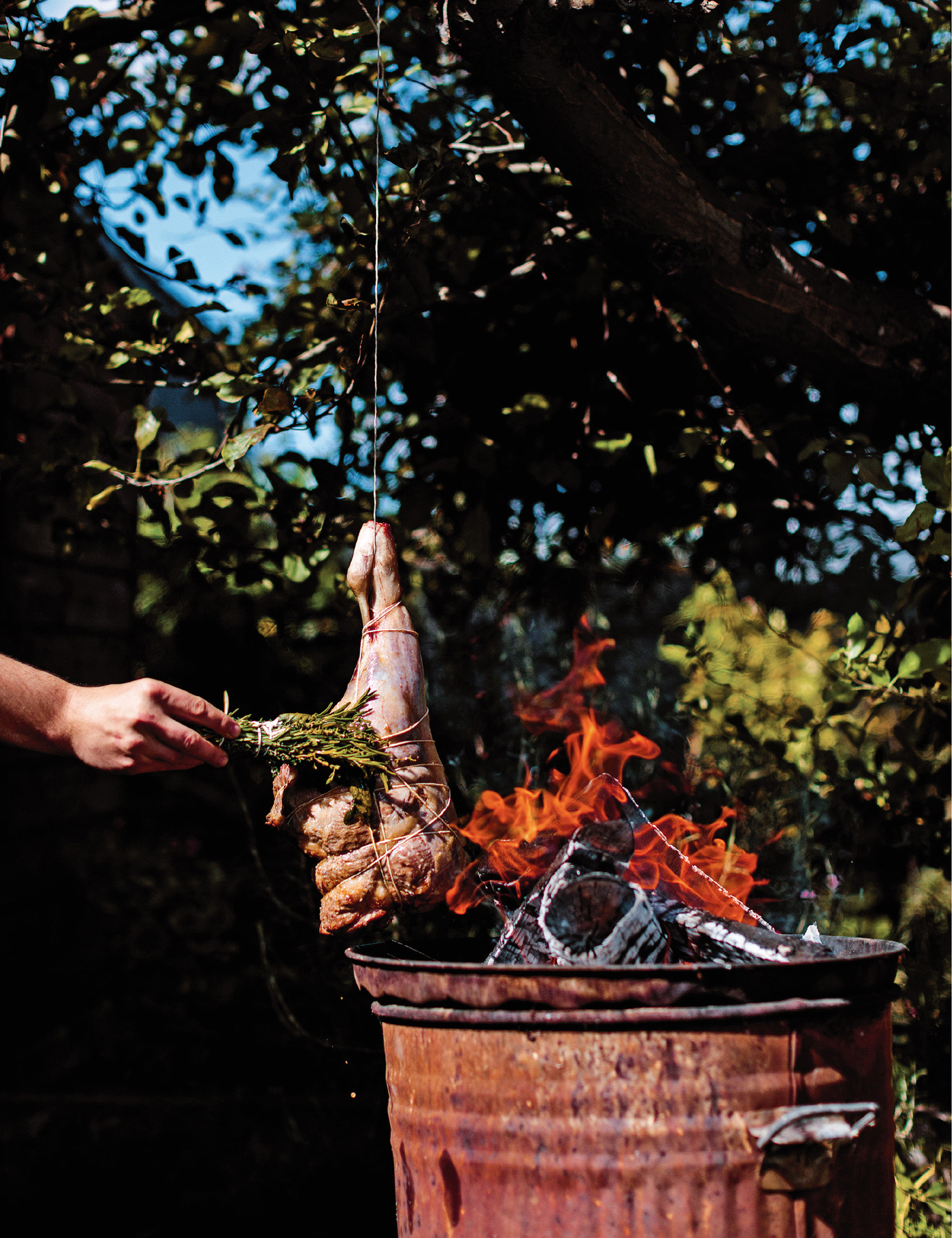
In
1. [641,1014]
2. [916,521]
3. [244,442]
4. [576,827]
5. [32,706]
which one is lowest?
[641,1014]

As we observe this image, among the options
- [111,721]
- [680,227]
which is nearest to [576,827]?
[111,721]

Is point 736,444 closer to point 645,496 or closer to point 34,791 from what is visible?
point 645,496

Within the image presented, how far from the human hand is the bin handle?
1125 millimetres

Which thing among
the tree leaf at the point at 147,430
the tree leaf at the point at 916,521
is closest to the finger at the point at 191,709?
the tree leaf at the point at 147,430

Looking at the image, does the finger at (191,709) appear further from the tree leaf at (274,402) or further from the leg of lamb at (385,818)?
the tree leaf at (274,402)

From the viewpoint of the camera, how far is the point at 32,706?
1812mm

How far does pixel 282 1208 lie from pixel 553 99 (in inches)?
139

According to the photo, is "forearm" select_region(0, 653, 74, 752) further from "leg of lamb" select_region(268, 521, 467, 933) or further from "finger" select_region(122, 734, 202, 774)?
"leg of lamb" select_region(268, 521, 467, 933)

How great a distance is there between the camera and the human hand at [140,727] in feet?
5.63

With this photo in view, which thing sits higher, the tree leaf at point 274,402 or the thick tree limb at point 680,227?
the thick tree limb at point 680,227

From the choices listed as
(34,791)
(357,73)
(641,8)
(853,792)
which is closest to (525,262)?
(357,73)

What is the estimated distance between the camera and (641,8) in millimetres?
1976

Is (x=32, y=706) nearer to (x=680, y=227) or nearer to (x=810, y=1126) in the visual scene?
(x=810, y=1126)

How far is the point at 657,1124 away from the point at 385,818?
71cm
